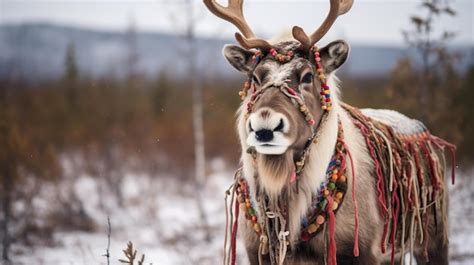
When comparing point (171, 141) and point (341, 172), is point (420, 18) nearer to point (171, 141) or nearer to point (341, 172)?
point (341, 172)

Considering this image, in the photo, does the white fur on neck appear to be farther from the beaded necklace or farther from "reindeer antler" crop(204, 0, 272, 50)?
"reindeer antler" crop(204, 0, 272, 50)

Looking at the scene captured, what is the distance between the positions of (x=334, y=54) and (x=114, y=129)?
12.5m

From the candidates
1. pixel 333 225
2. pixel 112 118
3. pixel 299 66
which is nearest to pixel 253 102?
pixel 299 66

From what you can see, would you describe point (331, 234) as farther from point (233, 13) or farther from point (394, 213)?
point (233, 13)

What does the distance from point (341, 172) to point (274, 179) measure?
542mm

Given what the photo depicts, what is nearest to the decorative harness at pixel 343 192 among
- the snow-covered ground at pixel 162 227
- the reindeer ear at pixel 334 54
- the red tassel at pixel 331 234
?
the red tassel at pixel 331 234

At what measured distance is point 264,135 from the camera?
2574mm

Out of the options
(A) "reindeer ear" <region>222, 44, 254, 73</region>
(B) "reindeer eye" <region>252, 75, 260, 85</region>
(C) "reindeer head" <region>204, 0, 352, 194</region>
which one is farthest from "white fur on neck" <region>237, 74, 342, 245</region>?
(A) "reindeer ear" <region>222, 44, 254, 73</region>

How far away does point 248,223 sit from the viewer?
10.9 ft

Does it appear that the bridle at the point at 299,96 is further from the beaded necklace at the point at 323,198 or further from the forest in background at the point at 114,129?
the forest in background at the point at 114,129

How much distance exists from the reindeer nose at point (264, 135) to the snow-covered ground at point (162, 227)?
9.36ft

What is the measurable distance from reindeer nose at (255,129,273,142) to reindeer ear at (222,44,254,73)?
34.4 inches

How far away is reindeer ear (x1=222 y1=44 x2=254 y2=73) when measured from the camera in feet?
10.9

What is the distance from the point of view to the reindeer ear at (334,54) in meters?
3.12
